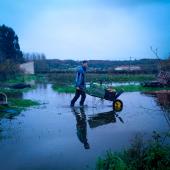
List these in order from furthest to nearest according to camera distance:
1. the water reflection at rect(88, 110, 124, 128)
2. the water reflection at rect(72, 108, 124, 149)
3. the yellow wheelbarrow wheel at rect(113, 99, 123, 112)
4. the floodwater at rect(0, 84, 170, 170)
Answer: the yellow wheelbarrow wheel at rect(113, 99, 123, 112) < the water reflection at rect(88, 110, 124, 128) < the water reflection at rect(72, 108, 124, 149) < the floodwater at rect(0, 84, 170, 170)

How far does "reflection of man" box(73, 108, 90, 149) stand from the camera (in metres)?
9.49

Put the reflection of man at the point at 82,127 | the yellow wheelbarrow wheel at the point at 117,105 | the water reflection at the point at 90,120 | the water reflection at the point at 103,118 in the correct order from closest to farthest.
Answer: the reflection of man at the point at 82,127, the water reflection at the point at 90,120, the water reflection at the point at 103,118, the yellow wheelbarrow wheel at the point at 117,105

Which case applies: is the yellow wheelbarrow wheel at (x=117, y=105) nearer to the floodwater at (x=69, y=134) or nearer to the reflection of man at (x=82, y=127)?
the floodwater at (x=69, y=134)

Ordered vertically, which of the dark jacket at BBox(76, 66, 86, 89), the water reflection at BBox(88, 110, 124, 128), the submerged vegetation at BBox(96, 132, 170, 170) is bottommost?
the water reflection at BBox(88, 110, 124, 128)

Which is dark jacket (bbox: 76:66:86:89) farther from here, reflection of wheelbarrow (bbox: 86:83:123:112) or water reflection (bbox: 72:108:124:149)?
water reflection (bbox: 72:108:124:149)

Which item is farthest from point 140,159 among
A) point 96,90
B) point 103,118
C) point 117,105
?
point 96,90

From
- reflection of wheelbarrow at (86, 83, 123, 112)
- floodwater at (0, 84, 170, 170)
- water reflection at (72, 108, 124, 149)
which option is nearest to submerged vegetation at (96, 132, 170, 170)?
floodwater at (0, 84, 170, 170)

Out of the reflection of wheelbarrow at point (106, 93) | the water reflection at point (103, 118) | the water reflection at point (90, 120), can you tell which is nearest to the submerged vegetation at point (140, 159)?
the water reflection at point (90, 120)

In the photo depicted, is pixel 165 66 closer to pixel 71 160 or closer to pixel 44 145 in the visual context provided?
pixel 71 160

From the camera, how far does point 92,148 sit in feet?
28.5

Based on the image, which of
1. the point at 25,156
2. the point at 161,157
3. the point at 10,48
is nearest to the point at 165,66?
the point at 161,157

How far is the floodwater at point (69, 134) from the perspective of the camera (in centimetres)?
770

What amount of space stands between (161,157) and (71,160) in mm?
2197

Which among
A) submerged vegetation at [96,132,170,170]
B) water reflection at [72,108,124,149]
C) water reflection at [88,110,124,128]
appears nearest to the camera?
submerged vegetation at [96,132,170,170]
